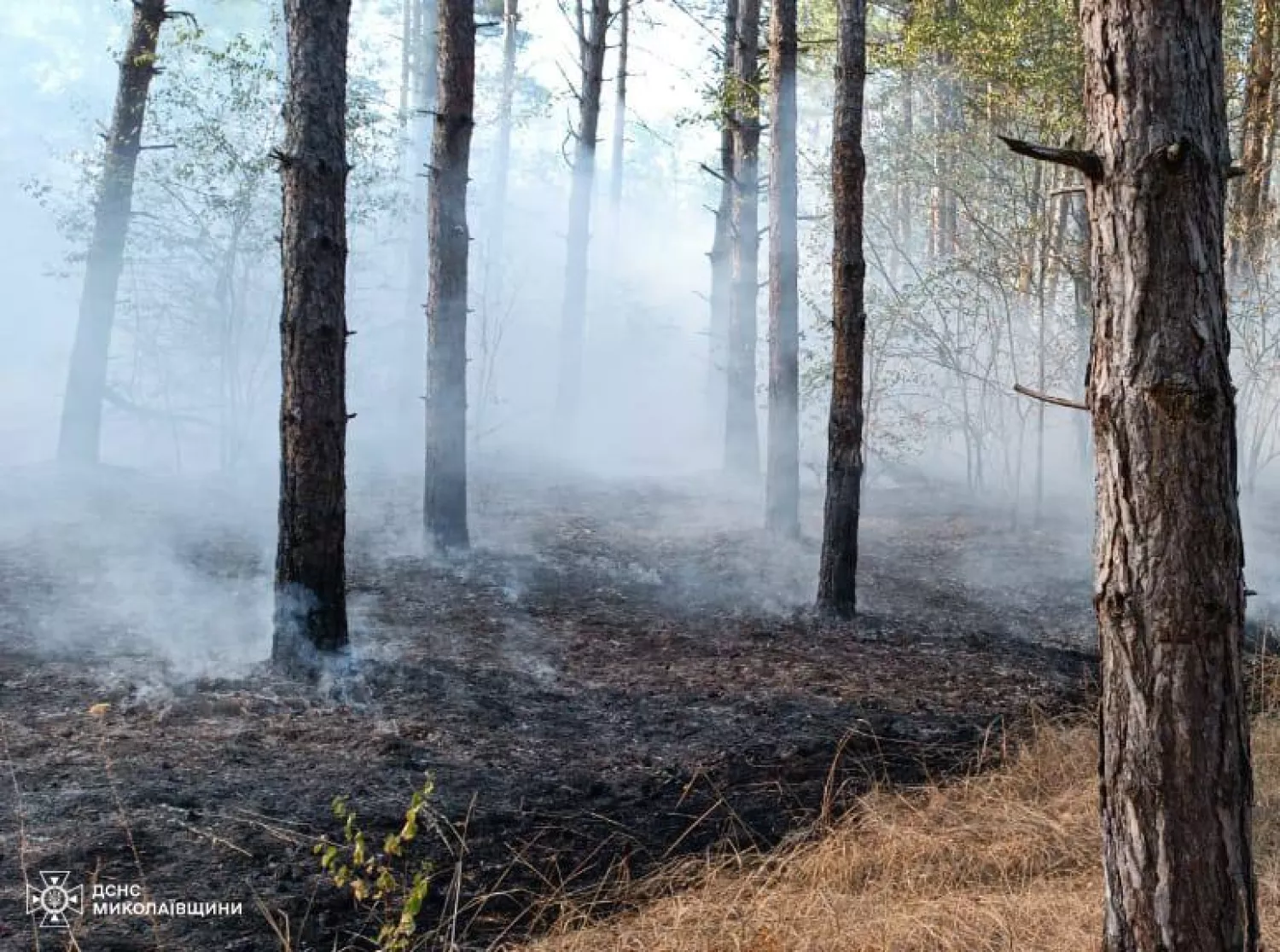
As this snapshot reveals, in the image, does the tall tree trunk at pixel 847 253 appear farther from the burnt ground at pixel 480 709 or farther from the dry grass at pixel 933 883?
the dry grass at pixel 933 883

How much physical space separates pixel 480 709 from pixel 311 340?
8.69ft

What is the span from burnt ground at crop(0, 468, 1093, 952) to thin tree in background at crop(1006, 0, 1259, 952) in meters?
2.15

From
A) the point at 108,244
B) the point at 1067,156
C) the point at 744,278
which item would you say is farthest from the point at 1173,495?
the point at 108,244

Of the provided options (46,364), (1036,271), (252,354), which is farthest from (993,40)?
(46,364)

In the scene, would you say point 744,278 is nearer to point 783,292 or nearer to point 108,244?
Answer: point 783,292

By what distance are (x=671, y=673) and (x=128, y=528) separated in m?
7.18

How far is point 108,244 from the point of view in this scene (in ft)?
51.5

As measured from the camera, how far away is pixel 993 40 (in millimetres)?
12531

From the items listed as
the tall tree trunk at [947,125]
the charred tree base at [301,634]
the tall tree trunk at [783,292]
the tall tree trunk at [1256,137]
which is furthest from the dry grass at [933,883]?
the tall tree trunk at [947,125]

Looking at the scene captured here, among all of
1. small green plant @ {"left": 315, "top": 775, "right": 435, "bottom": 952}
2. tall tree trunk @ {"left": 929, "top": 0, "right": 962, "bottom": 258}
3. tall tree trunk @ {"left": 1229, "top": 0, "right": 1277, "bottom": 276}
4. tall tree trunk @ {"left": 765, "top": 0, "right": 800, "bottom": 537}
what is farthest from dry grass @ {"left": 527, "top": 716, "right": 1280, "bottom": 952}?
tall tree trunk @ {"left": 929, "top": 0, "right": 962, "bottom": 258}

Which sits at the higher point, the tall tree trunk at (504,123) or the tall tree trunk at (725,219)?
the tall tree trunk at (504,123)

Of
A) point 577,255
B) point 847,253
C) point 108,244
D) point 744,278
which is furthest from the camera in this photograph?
point 577,255

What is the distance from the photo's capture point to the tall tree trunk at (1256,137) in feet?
41.8

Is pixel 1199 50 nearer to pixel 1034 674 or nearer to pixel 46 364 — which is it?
pixel 1034 674
